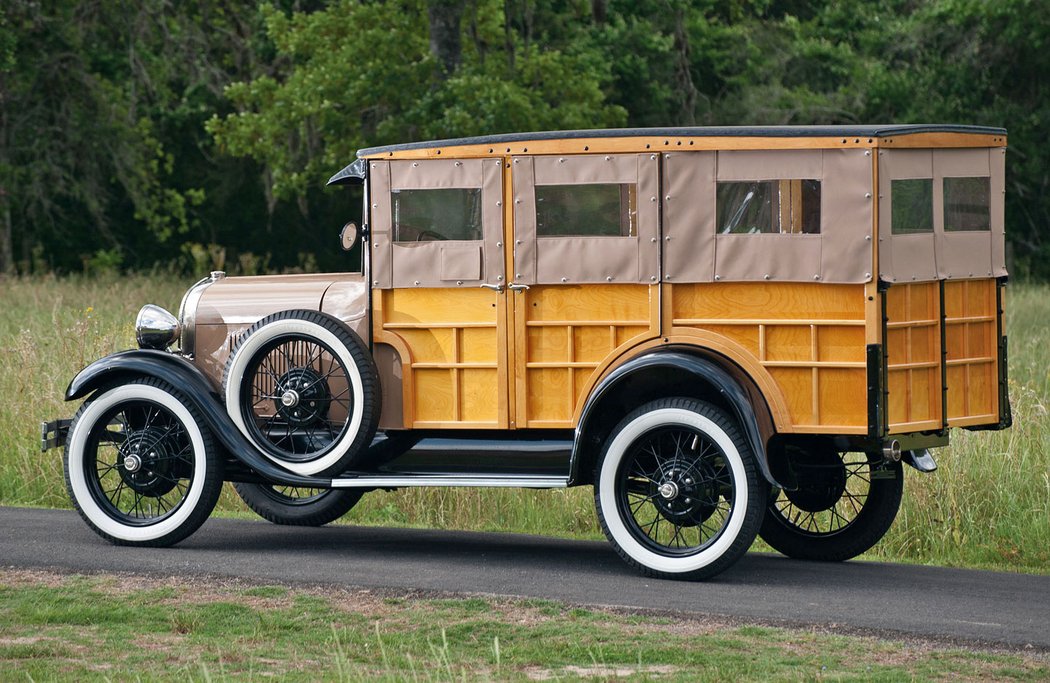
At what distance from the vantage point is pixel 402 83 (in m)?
23.3

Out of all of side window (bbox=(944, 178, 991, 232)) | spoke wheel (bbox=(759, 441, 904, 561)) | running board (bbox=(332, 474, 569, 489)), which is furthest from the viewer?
spoke wheel (bbox=(759, 441, 904, 561))

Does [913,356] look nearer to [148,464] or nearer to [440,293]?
[440,293]

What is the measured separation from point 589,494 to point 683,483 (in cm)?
295

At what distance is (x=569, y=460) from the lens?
845cm

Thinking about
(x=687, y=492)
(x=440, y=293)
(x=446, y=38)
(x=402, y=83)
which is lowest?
(x=687, y=492)

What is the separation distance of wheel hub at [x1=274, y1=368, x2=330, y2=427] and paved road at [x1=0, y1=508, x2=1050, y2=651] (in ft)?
2.46

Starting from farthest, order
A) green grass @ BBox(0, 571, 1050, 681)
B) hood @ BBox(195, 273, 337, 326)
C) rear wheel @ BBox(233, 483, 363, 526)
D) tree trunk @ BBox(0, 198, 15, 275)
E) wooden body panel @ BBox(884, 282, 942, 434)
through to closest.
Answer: tree trunk @ BBox(0, 198, 15, 275) < rear wheel @ BBox(233, 483, 363, 526) < hood @ BBox(195, 273, 337, 326) < wooden body panel @ BBox(884, 282, 942, 434) < green grass @ BBox(0, 571, 1050, 681)

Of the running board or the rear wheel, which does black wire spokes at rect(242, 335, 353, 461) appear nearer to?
the running board

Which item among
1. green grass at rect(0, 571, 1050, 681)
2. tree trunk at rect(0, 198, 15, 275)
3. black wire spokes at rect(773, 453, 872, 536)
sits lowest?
green grass at rect(0, 571, 1050, 681)

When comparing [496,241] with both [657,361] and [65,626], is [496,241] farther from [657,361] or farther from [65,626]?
[65,626]

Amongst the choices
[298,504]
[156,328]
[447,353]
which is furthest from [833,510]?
[156,328]

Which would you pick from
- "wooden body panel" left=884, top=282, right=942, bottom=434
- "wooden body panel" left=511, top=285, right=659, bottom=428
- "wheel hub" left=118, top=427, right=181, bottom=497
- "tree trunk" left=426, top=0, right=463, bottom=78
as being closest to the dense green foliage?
"tree trunk" left=426, top=0, right=463, bottom=78

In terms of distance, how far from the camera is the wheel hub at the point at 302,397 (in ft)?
28.9

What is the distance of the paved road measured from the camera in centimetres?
722
